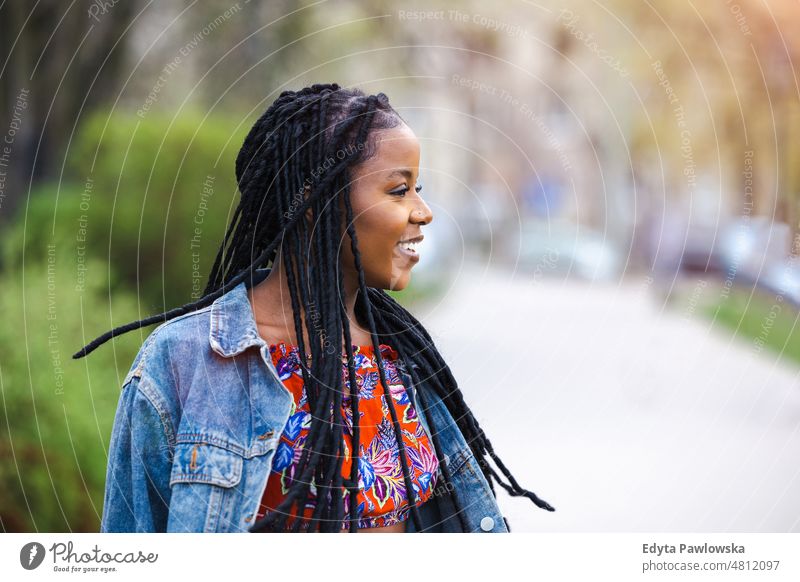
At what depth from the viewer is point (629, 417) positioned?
896 cm

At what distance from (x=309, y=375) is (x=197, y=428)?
26 cm

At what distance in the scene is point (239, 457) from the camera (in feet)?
6.70

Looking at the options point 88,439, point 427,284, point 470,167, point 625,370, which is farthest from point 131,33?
point 470,167

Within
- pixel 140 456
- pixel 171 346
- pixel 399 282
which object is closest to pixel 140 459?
pixel 140 456

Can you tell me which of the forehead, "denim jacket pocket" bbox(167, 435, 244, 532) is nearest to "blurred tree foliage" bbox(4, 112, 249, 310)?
the forehead

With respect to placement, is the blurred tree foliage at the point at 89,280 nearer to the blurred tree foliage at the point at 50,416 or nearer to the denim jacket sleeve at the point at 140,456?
the blurred tree foliage at the point at 50,416

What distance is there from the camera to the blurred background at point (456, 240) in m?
5.28

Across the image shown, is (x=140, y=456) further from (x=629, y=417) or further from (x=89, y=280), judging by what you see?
(x=629, y=417)

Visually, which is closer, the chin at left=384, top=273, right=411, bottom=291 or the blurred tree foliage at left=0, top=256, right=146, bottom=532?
the chin at left=384, top=273, right=411, bottom=291

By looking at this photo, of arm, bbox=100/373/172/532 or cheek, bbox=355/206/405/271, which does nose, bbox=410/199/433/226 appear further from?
arm, bbox=100/373/172/532

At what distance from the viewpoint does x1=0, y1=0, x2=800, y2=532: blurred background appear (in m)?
5.28

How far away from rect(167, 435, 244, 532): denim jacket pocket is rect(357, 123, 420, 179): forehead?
666mm

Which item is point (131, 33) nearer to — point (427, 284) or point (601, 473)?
point (427, 284)

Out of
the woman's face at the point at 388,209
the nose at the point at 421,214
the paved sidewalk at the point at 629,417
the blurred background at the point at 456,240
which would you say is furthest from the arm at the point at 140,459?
the blurred background at the point at 456,240
